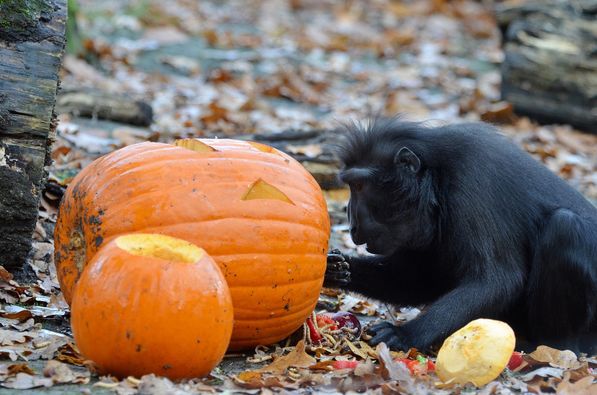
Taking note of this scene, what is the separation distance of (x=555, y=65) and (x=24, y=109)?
7.68 metres

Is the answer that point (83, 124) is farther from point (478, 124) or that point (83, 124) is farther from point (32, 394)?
point (32, 394)

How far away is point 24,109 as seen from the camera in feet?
14.8

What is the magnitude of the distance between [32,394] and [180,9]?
14.9 metres

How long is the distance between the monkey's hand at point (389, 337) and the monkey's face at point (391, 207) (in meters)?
0.51

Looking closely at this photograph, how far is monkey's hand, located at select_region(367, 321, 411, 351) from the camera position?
4574 mm

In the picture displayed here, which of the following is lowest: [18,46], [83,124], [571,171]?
[571,171]

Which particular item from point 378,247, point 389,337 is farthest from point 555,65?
point 389,337

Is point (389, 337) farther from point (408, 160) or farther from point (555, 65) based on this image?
point (555, 65)

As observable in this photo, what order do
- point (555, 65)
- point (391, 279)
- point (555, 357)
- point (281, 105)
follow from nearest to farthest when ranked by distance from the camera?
1. point (555, 357)
2. point (391, 279)
3. point (555, 65)
4. point (281, 105)

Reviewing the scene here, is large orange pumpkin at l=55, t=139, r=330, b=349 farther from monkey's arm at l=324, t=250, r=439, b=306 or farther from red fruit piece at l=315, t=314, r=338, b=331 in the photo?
monkey's arm at l=324, t=250, r=439, b=306

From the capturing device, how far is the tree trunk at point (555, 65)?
34.3 feet

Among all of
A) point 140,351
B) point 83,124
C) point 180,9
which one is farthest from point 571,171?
A: point 180,9

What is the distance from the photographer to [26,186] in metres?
4.49

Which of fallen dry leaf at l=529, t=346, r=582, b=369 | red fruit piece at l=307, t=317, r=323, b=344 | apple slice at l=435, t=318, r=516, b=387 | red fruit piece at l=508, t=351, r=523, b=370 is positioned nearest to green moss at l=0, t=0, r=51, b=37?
red fruit piece at l=307, t=317, r=323, b=344
